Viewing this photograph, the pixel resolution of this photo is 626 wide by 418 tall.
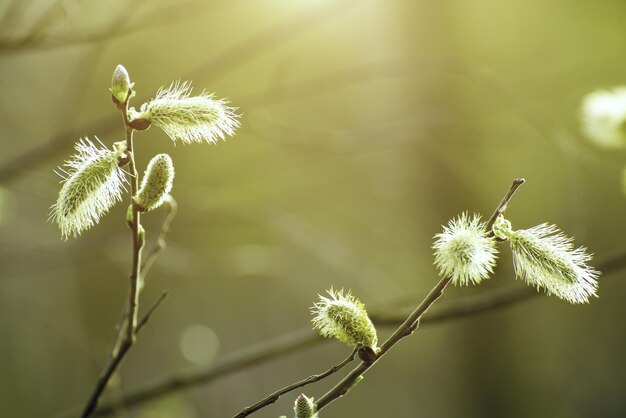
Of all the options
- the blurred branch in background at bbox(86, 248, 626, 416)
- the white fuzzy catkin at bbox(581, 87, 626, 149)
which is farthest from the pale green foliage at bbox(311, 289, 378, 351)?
the white fuzzy catkin at bbox(581, 87, 626, 149)

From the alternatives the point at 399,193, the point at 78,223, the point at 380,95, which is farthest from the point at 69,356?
the point at 78,223

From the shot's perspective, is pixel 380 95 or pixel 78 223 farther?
pixel 380 95

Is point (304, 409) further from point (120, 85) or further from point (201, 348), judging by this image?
point (201, 348)

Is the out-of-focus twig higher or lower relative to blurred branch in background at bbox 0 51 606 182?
lower

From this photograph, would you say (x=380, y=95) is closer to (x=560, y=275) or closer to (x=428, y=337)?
(x=428, y=337)

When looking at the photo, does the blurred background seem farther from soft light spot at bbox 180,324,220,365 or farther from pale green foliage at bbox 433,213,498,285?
pale green foliage at bbox 433,213,498,285

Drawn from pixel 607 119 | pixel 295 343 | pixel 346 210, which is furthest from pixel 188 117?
pixel 346 210
